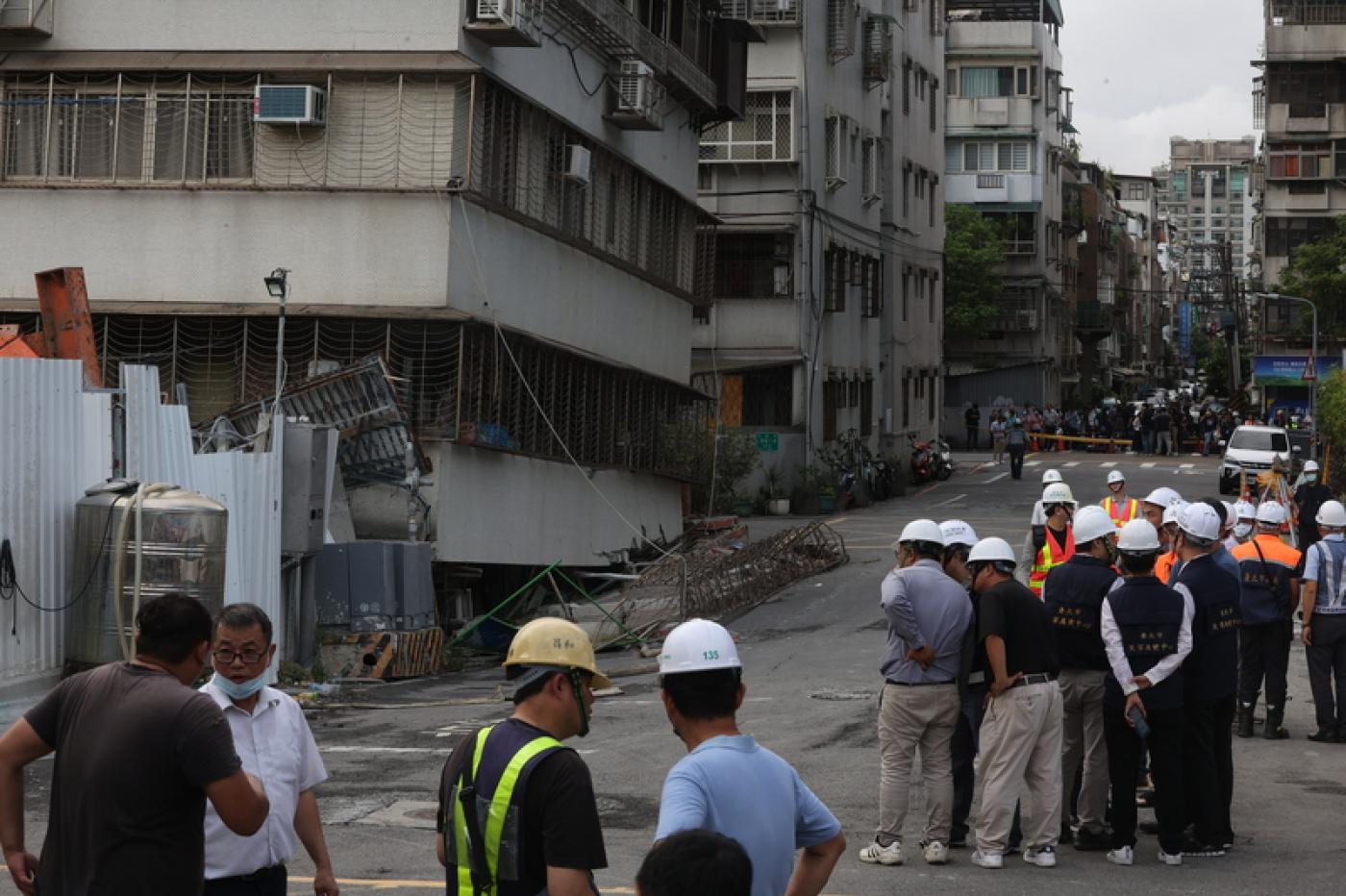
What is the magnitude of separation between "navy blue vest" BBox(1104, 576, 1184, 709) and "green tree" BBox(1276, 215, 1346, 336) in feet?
187

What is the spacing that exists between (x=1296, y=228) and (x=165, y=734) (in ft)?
234

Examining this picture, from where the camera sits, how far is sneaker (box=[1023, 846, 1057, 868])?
9969 mm

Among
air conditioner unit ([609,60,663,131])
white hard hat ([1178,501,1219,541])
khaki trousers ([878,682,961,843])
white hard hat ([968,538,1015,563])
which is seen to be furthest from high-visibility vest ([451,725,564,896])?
air conditioner unit ([609,60,663,131])

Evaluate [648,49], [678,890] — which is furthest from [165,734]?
[648,49]

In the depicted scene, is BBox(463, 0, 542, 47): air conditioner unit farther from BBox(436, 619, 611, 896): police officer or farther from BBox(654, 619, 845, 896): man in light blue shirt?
BBox(654, 619, 845, 896): man in light blue shirt

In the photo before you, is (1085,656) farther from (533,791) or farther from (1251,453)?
(1251,453)

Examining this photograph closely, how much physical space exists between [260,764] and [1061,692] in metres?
5.57

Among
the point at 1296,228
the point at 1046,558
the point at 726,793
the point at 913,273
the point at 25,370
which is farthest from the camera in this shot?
the point at 1296,228

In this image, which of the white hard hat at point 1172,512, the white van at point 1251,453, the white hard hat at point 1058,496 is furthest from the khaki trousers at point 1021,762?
the white van at point 1251,453

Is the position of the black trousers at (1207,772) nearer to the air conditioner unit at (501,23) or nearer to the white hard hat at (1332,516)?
the white hard hat at (1332,516)

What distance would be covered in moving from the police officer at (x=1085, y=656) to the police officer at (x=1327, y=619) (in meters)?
4.21

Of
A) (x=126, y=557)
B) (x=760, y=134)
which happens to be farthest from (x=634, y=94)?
(x=760, y=134)

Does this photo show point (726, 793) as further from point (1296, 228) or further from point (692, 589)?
point (1296, 228)

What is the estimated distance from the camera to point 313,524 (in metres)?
18.3
